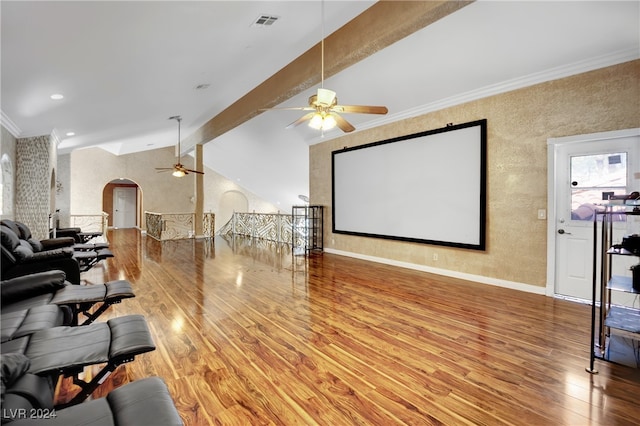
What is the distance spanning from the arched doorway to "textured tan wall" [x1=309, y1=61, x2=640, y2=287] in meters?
14.8

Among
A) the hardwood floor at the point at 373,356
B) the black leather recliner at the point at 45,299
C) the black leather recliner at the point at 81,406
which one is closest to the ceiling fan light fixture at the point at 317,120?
the hardwood floor at the point at 373,356

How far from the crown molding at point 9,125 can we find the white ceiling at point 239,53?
0.12ft

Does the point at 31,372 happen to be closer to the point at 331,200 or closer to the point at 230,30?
the point at 230,30

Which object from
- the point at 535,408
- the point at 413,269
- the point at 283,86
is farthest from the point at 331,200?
the point at 535,408

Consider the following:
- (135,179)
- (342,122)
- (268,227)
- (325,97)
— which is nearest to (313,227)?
(268,227)

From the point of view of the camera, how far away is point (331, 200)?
7.77 m

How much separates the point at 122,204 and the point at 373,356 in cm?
1624

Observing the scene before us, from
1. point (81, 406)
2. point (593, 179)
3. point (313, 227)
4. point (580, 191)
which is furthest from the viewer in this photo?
point (313, 227)

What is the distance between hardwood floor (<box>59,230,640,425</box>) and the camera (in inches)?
76.5

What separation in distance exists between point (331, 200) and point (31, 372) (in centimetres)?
661

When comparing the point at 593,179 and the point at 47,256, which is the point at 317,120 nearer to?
the point at 47,256

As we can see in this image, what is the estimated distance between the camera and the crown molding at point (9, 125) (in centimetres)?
453

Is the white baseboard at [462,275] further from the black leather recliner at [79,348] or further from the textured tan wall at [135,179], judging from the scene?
the textured tan wall at [135,179]

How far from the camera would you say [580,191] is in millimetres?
4059
